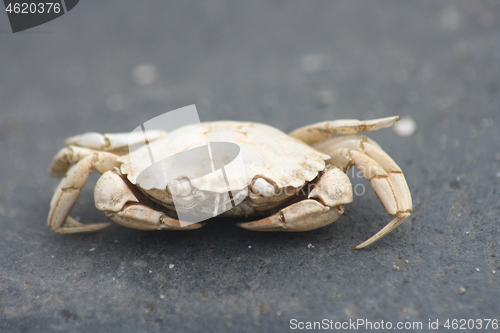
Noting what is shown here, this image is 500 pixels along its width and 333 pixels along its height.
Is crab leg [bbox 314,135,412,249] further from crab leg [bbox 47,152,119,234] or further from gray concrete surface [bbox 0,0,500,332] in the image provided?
crab leg [bbox 47,152,119,234]

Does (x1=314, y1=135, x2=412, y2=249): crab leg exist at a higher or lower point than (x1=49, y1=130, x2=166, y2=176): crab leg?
lower

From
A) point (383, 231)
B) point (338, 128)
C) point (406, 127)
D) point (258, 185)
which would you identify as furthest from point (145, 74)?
point (383, 231)

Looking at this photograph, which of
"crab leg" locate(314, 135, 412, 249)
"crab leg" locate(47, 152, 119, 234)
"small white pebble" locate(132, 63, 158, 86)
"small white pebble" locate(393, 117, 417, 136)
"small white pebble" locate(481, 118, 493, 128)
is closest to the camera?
"crab leg" locate(314, 135, 412, 249)

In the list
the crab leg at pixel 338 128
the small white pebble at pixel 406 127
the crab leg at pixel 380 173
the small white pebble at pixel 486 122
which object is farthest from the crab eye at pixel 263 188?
the small white pebble at pixel 486 122

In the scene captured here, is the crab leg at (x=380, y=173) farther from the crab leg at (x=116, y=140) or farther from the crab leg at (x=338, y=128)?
the crab leg at (x=116, y=140)

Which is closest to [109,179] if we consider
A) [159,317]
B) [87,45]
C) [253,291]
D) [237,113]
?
[159,317]

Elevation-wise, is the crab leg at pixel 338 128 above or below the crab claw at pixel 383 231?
above

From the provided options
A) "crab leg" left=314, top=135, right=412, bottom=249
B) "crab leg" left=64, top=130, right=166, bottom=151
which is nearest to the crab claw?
"crab leg" left=314, top=135, right=412, bottom=249

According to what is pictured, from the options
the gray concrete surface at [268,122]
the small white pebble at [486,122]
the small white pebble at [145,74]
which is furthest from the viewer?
the small white pebble at [145,74]
